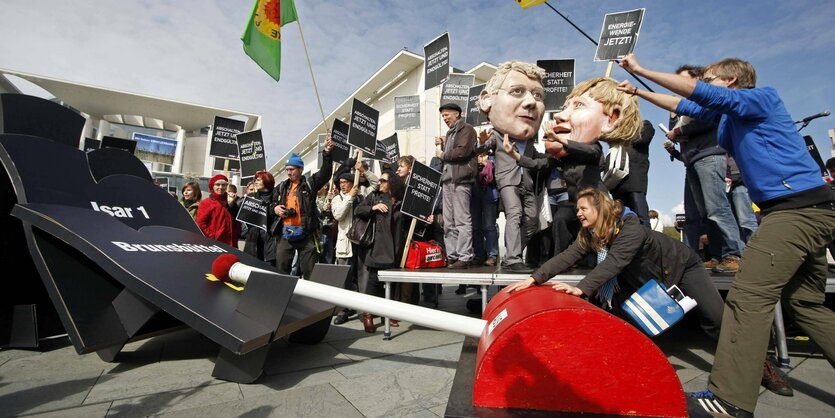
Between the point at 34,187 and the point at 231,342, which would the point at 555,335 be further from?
the point at 34,187

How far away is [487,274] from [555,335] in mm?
2398

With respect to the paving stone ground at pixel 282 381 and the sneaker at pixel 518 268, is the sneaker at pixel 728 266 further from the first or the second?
the sneaker at pixel 518 268

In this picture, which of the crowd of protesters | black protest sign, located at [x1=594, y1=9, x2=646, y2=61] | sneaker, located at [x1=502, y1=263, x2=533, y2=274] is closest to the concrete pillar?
the crowd of protesters

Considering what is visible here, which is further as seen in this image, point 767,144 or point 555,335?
point 767,144

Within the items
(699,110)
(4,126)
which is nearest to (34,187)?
(4,126)

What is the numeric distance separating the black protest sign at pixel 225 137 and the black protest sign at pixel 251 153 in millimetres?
934

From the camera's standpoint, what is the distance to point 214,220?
5691 mm

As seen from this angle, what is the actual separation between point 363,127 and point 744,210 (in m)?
5.46

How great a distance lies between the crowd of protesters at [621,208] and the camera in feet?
6.56

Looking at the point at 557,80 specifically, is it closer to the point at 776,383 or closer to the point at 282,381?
the point at 776,383

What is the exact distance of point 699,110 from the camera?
8.08 ft

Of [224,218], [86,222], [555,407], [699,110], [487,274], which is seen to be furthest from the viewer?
[224,218]

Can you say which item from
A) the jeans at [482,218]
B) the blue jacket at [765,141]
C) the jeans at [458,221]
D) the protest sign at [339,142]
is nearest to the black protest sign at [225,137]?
the protest sign at [339,142]

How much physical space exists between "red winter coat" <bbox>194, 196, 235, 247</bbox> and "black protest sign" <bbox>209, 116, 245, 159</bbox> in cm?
331
